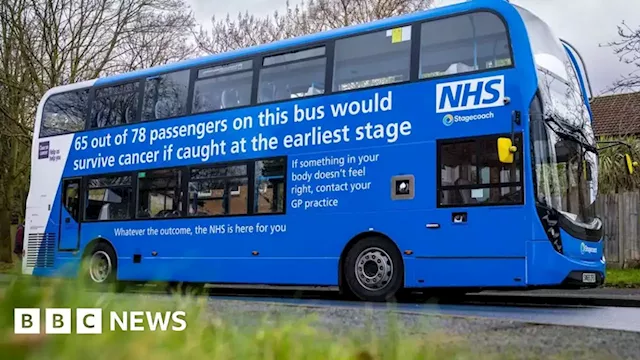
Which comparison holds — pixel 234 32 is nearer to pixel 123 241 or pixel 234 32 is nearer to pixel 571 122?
pixel 123 241

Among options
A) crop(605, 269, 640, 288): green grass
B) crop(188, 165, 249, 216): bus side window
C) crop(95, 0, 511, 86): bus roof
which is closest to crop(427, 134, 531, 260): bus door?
crop(95, 0, 511, 86): bus roof

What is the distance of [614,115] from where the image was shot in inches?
1341

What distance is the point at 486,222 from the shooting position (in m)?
10.0

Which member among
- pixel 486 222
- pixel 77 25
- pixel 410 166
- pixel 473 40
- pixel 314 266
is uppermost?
pixel 77 25

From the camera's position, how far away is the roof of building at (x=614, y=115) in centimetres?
2039

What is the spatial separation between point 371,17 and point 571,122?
63.8 ft

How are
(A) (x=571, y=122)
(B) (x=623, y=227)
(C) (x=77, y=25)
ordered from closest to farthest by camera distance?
(A) (x=571, y=122), (B) (x=623, y=227), (C) (x=77, y=25)

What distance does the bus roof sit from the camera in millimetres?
10711

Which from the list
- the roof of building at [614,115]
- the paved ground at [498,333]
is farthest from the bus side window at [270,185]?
the roof of building at [614,115]

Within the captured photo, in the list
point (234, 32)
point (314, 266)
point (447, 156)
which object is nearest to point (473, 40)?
point (447, 156)

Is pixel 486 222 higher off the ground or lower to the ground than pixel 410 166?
lower

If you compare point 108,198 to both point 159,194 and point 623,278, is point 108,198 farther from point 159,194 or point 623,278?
point 623,278

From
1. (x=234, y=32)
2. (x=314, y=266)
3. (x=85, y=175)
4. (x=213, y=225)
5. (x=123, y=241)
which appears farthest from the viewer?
(x=234, y=32)

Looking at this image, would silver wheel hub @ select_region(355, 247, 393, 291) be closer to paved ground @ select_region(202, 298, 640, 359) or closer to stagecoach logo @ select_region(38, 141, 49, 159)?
paved ground @ select_region(202, 298, 640, 359)
